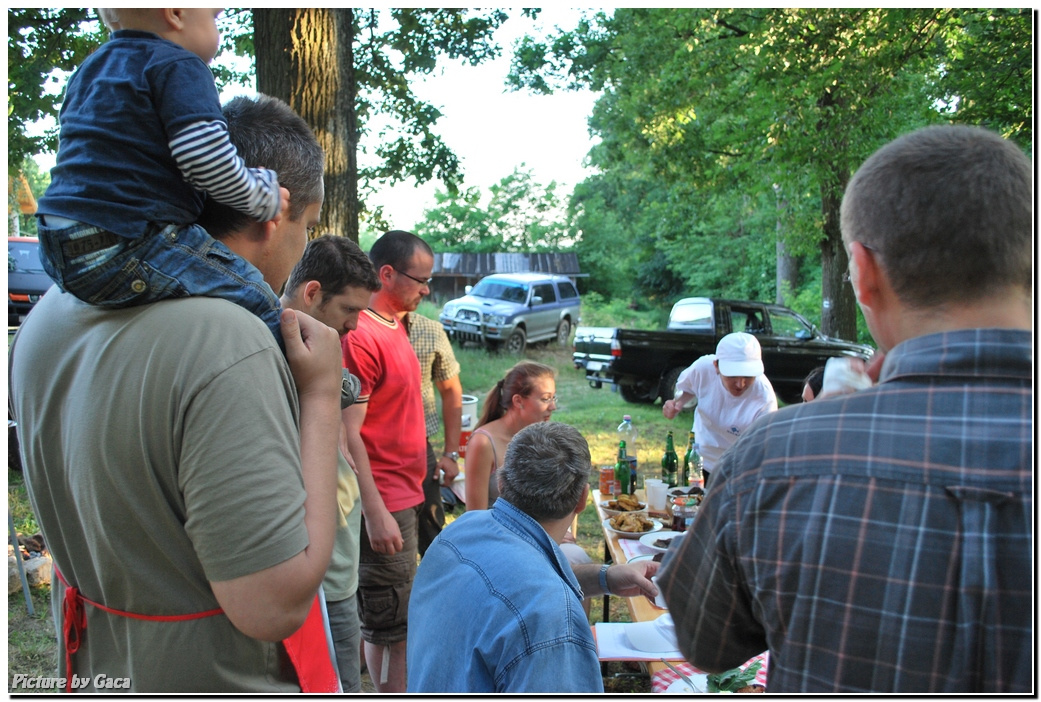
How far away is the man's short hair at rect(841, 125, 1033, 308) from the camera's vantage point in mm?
967

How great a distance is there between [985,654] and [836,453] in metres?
0.30

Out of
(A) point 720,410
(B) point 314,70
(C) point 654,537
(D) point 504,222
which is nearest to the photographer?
(C) point 654,537

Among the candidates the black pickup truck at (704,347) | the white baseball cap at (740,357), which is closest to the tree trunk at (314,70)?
the white baseball cap at (740,357)

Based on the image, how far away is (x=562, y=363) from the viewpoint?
57.1 ft

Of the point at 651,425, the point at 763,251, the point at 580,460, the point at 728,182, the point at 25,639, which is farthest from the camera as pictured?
the point at 763,251

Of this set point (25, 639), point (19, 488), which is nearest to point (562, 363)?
point (19, 488)

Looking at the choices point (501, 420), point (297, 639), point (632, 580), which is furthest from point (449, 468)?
point (297, 639)

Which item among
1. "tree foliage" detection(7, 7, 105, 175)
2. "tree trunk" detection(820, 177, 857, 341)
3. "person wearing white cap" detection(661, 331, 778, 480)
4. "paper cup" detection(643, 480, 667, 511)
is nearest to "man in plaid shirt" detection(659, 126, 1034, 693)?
"paper cup" detection(643, 480, 667, 511)

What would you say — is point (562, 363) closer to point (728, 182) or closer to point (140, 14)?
point (728, 182)

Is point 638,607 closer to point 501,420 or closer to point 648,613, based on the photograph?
point 648,613

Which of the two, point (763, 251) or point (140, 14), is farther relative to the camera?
point (763, 251)

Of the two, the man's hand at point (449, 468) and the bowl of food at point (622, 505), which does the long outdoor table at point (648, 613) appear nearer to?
the bowl of food at point (622, 505)

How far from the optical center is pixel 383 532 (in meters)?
3.21

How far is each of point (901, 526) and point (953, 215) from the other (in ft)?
1.34
